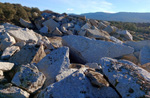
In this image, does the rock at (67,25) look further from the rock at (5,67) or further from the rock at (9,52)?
the rock at (5,67)

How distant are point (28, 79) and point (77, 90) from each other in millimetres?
1195

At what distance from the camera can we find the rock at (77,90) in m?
1.94

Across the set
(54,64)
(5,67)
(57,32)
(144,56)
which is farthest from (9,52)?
(57,32)

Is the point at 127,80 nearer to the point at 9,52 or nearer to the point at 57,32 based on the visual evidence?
the point at 9,52

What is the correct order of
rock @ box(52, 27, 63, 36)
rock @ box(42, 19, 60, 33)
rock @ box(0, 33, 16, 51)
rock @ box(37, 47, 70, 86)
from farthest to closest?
rock @ box(42, 19, 60, 33)
rock @ box(52, 27, 63, 36)
rock @ box(0, 33, 16, 51)
rock @ box(37, 47, 70, 86)

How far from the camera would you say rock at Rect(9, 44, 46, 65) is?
Answer: 3.61 m

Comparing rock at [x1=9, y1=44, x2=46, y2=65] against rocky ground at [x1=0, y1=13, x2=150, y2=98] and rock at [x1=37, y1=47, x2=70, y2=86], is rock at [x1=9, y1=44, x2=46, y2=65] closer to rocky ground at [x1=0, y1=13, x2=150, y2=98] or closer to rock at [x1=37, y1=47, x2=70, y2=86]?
rocky ground at [x1=0, y1=13, x2=150, y2=98]

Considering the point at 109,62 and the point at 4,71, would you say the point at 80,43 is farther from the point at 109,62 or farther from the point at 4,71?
the point at 4,71

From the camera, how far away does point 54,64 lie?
311cm

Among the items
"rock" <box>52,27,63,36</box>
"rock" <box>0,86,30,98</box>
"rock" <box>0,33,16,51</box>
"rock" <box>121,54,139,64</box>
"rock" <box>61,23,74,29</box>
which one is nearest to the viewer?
"rock" <box>0,86,30,98</box>

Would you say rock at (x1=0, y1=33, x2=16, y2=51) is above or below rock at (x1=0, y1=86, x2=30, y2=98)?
above

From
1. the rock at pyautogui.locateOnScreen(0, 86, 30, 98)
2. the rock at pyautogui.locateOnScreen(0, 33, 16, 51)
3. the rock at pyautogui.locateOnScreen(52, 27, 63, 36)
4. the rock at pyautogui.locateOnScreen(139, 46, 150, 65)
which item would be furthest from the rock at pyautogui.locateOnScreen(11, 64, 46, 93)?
the rock at pyautogui.locateOnScreen(52, 27, 63, 36)

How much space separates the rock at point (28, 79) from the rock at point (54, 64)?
0.24 meters

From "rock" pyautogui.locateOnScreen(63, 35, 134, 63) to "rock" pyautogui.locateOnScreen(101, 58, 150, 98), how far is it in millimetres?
1696
